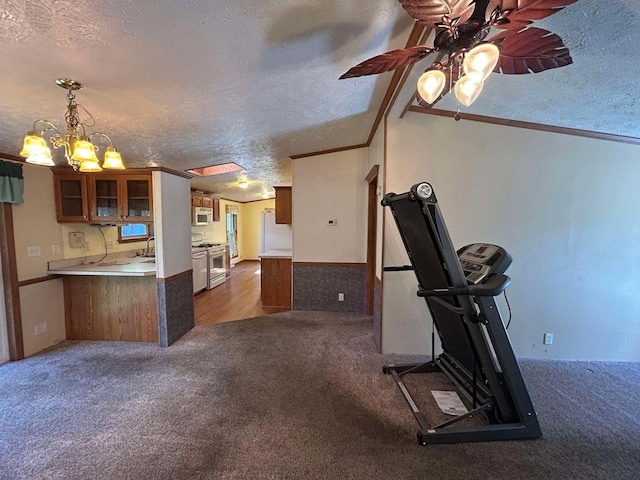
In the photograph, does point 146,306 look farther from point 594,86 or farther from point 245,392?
point 594,86

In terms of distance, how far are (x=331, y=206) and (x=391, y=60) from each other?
2999 mm

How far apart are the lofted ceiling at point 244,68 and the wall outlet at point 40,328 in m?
1.80

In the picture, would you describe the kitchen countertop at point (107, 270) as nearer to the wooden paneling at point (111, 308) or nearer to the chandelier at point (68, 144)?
the wooden paneling at point (111, 308)

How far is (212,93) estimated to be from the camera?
6.92 feet

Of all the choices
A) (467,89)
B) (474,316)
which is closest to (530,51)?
(467,89)

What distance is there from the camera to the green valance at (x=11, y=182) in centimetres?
266

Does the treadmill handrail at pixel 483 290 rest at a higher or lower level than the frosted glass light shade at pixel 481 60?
lower

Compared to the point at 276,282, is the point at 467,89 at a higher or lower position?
higher

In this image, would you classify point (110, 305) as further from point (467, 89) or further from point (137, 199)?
point (467, 89)

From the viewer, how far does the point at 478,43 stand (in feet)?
3.88

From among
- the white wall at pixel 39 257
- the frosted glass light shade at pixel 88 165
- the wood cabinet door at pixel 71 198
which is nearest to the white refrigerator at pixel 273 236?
the wood cabinet door at pixel 71 198

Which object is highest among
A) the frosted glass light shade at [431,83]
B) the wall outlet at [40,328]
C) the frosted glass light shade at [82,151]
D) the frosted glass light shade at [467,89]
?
the frosted glass light shade at [431,83]

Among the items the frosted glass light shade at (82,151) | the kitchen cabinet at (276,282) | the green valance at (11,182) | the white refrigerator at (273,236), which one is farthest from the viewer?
the white refrigerator at (273,236)

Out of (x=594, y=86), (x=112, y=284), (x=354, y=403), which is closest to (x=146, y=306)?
(x=112, y=284)
